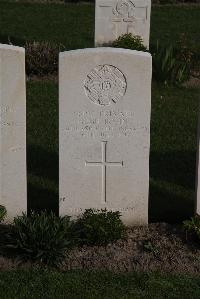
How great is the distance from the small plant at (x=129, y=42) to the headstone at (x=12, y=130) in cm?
721

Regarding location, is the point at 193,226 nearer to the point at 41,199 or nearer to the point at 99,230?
the point at 99,230

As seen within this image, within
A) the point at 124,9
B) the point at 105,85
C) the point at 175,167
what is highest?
the point at 124,9

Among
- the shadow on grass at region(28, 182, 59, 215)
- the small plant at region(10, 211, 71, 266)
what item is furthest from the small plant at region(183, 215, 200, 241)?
the shadow on grass at region(28, 182, 59, 215)

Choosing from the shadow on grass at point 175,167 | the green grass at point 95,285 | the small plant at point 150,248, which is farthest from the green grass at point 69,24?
the green grass at point 95,285

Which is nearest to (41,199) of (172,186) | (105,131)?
(105,131)

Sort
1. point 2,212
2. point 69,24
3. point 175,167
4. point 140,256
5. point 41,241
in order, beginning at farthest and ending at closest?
point 69,24
point 175,167
point 2,212
point 140,256
point 41,241

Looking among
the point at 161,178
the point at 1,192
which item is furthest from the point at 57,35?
the point at 1,192

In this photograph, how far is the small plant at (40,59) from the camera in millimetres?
13840

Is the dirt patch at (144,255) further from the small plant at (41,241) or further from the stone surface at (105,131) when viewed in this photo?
the stone surface at (105,131)

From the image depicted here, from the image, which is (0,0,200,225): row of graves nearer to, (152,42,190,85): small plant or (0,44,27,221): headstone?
(0,44,27,221): headstone

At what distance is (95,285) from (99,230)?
687 millimetres

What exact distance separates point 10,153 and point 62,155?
541mm

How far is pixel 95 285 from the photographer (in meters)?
6.82

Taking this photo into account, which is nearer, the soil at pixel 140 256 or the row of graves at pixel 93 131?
the soil at pixel 140 256
